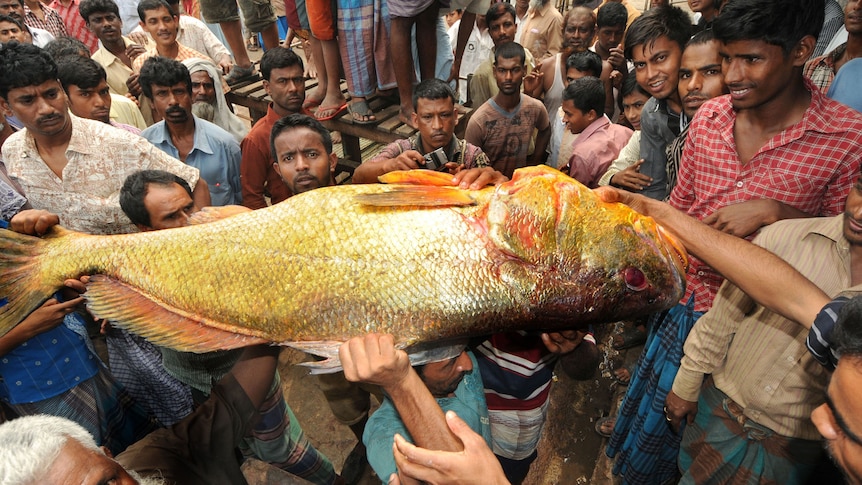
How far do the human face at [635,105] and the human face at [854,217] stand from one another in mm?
2801

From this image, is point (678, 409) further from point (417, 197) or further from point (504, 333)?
point (417, 197)

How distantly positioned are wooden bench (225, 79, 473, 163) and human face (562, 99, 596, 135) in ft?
3.62

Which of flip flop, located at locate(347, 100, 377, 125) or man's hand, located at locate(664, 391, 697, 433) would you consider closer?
man's hand, located at locate(664, 391, 697, 433)

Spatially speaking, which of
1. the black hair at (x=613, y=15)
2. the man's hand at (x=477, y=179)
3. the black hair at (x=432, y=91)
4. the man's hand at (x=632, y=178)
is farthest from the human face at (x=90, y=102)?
the black hair at (x=613, y=15)

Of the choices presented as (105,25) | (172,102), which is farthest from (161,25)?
(172,102)

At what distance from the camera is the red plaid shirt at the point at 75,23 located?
6797 millimetres

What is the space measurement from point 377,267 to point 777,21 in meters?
2.16

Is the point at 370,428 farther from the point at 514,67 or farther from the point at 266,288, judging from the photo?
the point at 514,67

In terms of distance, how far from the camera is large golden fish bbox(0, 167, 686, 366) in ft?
5.48

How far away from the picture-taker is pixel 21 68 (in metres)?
2.98

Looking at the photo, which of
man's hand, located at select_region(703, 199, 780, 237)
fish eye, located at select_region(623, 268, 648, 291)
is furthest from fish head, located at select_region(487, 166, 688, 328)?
man's hand, located at select_region(703, 199, 780, 237)

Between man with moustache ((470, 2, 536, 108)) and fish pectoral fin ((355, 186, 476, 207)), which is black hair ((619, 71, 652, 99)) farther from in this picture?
fish pectoral fin ((355, 186, 476, 207))

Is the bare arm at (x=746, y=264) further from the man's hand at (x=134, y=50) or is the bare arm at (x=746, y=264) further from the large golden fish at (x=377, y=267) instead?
the man's hand at (x=134, y=50)

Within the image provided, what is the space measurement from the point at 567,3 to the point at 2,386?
11726 millimetres
